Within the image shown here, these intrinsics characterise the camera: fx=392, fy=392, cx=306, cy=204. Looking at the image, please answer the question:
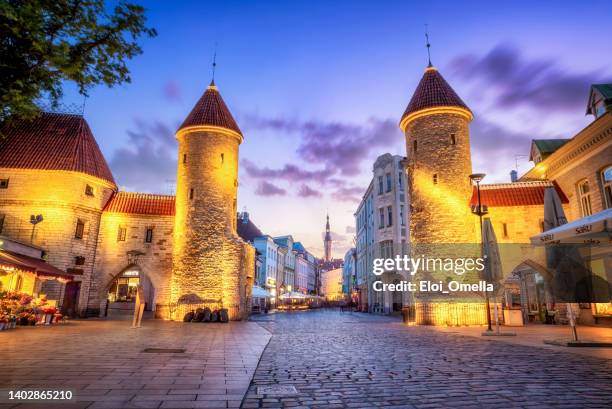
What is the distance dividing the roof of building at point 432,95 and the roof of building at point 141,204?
55.4ft

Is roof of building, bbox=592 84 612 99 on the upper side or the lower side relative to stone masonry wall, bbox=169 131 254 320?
upper

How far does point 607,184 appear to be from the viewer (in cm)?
1762

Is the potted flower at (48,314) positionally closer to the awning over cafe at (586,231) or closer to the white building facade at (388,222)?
the awning over cafe at (586,231)

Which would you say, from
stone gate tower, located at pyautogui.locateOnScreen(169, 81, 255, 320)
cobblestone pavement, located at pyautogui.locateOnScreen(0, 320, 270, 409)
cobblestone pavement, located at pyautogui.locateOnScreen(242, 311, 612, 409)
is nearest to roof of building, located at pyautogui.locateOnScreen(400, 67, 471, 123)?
stone gate tower, located at pyautogui.locateOnScreen(169, 81, 255, 320)

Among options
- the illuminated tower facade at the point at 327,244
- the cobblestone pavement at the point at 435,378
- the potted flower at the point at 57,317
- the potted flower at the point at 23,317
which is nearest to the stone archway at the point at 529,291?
the cobblestone pavement at the point at 435,378

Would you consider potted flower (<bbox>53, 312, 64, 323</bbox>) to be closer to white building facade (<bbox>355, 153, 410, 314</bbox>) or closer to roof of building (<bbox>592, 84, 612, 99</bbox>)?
roof of building (<bbox>592, 84, 612, 99</bbox>)

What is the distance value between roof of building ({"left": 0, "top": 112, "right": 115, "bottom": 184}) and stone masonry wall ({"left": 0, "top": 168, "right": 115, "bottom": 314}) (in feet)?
1.86

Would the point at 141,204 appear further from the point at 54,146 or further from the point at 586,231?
the point at 586,231

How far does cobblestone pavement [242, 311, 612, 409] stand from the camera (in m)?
4.74

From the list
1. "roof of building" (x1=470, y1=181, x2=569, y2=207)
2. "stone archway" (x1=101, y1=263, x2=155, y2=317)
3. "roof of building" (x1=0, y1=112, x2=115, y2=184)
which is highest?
"roof of building" (x1=0, y1=112, x2=115, y2=184)

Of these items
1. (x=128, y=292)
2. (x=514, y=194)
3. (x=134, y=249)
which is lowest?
(x=128, y=292)

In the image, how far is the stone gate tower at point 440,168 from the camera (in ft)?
70.4

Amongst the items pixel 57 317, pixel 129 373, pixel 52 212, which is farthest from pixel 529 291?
pixel 52 212

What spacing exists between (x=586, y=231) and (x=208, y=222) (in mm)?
19957
